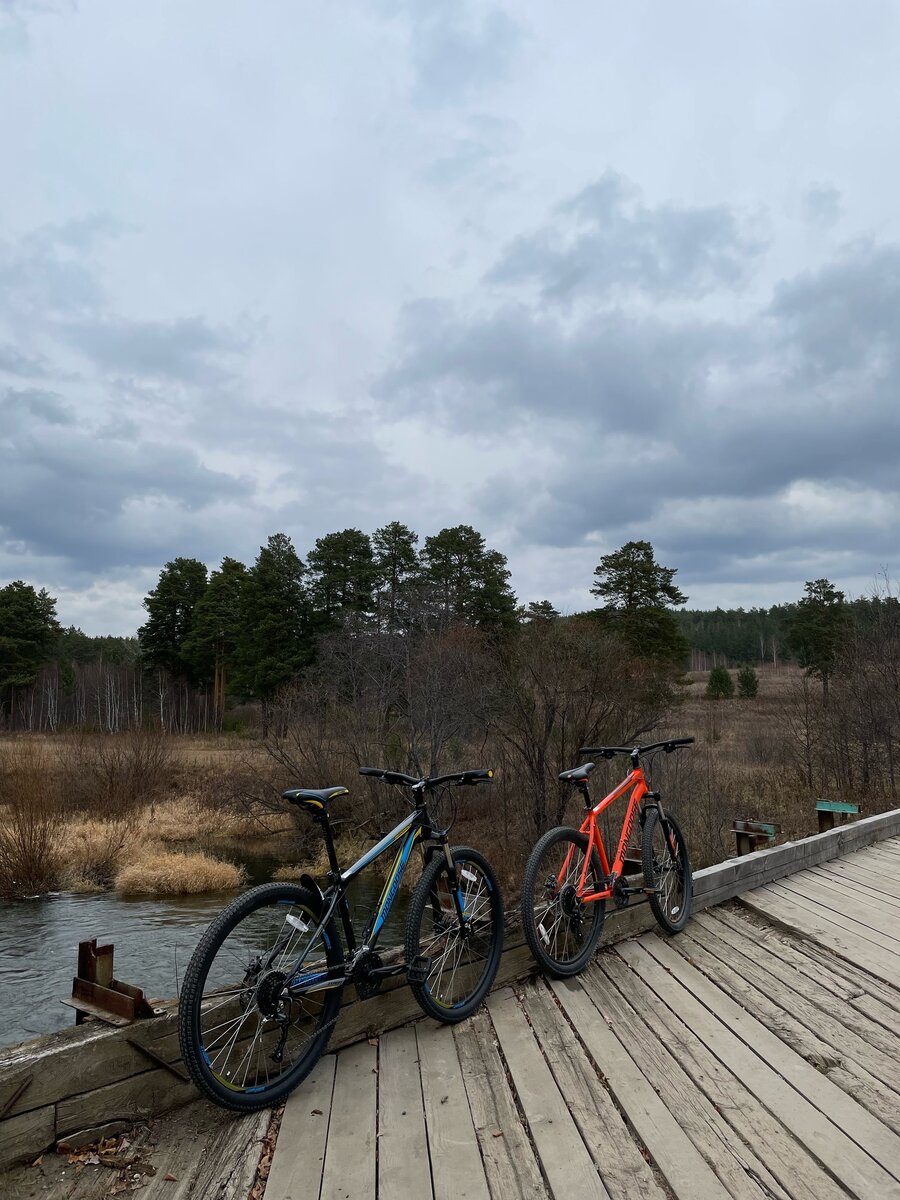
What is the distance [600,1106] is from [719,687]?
45.5m

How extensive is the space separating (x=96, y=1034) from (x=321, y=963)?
2.54 feet

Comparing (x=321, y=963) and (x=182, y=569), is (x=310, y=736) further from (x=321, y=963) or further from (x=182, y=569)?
(x=182, y=569)

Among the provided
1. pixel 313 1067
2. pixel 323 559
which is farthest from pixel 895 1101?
pixel 323 559

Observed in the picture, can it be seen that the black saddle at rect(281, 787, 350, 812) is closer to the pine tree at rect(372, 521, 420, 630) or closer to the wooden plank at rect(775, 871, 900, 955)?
the wooden plank at rect(775, 871, 900, 955)

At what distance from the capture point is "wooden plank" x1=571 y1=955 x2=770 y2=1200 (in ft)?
7.30

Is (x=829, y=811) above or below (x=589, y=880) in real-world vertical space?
below

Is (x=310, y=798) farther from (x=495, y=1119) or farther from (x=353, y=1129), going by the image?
(x=495, y=1119)

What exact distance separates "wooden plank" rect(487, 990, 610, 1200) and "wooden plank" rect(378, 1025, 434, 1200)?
339 mm

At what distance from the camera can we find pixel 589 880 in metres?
3.87

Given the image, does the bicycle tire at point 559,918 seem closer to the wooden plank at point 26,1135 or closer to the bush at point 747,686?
the wooden plank at point 26,1135

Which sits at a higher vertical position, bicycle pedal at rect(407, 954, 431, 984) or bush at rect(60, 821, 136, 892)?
bicycle pedal at rect(407, 954, 431, 984)

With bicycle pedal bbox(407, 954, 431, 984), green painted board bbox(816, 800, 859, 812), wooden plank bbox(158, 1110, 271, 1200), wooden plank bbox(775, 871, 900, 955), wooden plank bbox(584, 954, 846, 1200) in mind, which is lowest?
wooden plank bbox(775, 871, 900, 955)

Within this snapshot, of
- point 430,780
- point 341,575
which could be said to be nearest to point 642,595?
point 341,575

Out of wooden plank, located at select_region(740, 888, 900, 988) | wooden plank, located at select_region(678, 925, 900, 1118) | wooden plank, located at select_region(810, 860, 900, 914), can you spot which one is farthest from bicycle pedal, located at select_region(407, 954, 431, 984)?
wooden plank, located at select_region(810, 860, 900, 914)
